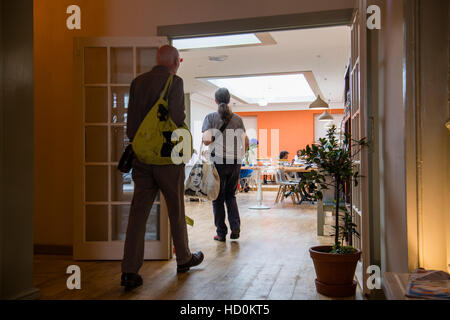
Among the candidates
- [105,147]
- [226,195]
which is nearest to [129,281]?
[105,147]

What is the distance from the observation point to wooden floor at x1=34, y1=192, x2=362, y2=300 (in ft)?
8.73

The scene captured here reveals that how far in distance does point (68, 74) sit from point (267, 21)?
195 centimetres

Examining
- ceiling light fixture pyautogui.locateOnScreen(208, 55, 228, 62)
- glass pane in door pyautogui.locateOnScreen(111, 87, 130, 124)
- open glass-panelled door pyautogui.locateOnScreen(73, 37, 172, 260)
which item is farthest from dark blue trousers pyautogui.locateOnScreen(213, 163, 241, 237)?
ceiling light fixture pyautogui.locateOnScreen(208, 55, 228, 62)

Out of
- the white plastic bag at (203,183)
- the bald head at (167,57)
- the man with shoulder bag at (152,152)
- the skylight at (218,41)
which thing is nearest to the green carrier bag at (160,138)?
the man with shoulder bag at (152,152)

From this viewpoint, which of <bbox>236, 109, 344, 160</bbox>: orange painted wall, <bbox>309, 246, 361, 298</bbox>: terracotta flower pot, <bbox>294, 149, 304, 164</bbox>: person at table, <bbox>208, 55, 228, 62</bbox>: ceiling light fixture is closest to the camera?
<bbox>309, 246, 361, 298</bbox>: terracotta flower pot

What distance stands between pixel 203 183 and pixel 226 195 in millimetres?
422

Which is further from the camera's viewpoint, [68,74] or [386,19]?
[68,74]

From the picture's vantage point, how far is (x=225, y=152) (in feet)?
14.4

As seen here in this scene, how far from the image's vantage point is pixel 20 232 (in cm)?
242

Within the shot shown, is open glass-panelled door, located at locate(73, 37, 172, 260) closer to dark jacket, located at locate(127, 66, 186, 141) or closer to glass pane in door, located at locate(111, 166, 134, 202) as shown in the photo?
glass pane in door, located at locate(111, 166, 134, 202)

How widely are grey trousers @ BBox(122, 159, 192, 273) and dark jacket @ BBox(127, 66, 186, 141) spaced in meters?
0.28

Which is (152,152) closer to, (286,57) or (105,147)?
(105,147)
